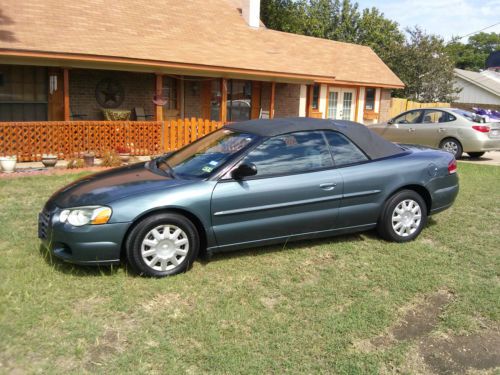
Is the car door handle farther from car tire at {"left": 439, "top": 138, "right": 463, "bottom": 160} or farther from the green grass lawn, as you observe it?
car tire at {"left": 439, "top": 138, "right": 463, "bottom": 160}

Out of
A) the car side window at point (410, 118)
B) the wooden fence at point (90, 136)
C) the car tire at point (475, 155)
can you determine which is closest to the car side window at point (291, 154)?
the wooden fence at point (90, 136)

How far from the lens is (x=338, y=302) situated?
3.92 m

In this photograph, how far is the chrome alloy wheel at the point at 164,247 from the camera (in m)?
4.23

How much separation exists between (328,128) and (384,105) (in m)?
18.8

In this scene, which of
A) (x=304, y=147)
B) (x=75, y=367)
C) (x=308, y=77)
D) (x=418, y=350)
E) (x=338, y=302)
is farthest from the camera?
(x=308, y=77)

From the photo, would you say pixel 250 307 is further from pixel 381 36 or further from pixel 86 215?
pixel 381 36

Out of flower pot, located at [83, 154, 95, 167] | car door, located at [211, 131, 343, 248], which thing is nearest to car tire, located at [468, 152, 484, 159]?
car door, located at [211, 131, 343, 248]

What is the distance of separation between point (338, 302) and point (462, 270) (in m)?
1.57

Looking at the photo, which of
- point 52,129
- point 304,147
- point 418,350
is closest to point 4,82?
point 52,129

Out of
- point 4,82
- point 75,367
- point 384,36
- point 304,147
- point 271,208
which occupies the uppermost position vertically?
point 384,36

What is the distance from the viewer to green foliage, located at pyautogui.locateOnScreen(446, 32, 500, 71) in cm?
8031

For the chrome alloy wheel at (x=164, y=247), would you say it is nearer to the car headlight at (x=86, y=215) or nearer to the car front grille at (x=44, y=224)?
the car headlight at (x=86, y=215)

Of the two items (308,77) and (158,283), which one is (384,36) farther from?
(158,283)

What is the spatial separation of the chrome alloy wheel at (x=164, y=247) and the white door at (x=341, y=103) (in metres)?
17.1
